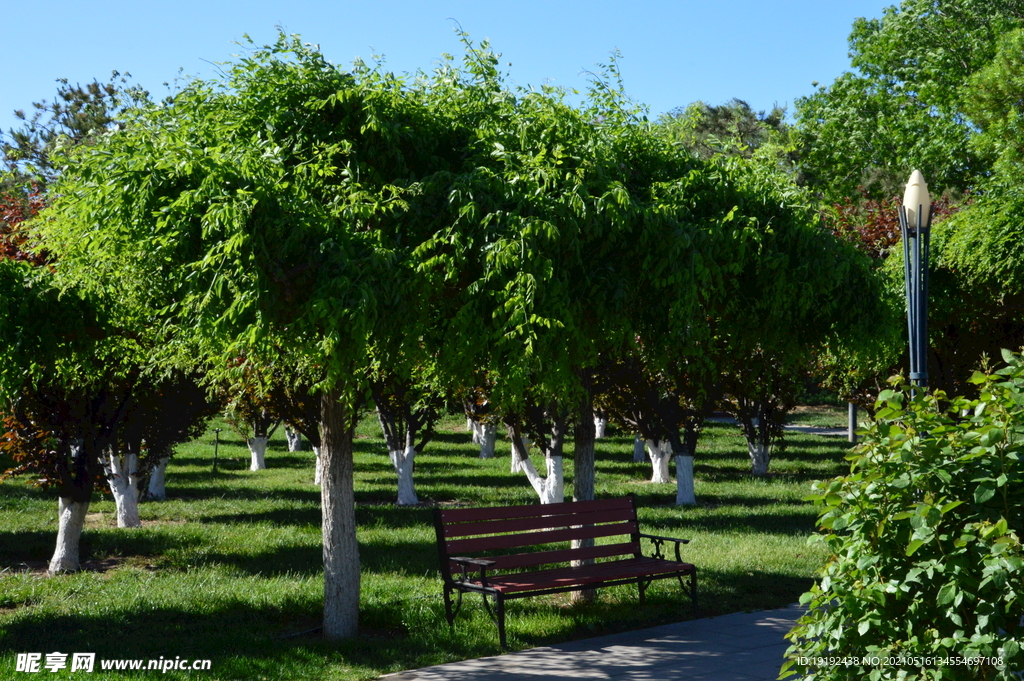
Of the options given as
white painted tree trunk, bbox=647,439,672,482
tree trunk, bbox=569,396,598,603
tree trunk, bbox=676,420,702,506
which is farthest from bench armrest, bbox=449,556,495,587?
white painted tree trunk, bbox=647,439,672,482

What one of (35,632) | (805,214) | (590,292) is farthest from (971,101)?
(35,632)

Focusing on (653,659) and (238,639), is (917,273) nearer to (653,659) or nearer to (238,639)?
(653,659)

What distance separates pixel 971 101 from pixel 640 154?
17.7 meters

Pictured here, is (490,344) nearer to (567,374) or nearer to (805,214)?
(567,374)

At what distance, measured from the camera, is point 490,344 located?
6.71 meters

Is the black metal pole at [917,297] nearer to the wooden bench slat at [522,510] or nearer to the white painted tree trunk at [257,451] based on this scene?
the wooden bench slat at [522,510]

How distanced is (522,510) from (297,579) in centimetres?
323

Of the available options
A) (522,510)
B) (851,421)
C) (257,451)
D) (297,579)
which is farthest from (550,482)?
(851,421)

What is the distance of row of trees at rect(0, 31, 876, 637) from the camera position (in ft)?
19.4

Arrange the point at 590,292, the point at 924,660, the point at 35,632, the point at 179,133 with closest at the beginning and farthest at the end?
the point at 924,660
the point at 179,133
the point at 590,292
the point at 35,632

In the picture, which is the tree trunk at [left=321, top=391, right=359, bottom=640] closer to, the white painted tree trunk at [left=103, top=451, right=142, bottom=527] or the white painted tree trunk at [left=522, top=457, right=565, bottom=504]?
the white painted tree trunk at [left=522, top=457, right=565, bottom=504]

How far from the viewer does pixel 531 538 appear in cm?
827

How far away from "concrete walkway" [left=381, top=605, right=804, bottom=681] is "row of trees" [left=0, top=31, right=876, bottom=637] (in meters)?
1.44

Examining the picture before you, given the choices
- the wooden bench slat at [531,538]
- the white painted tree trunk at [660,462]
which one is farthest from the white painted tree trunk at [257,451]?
the wooden bench slat at [531,538]
